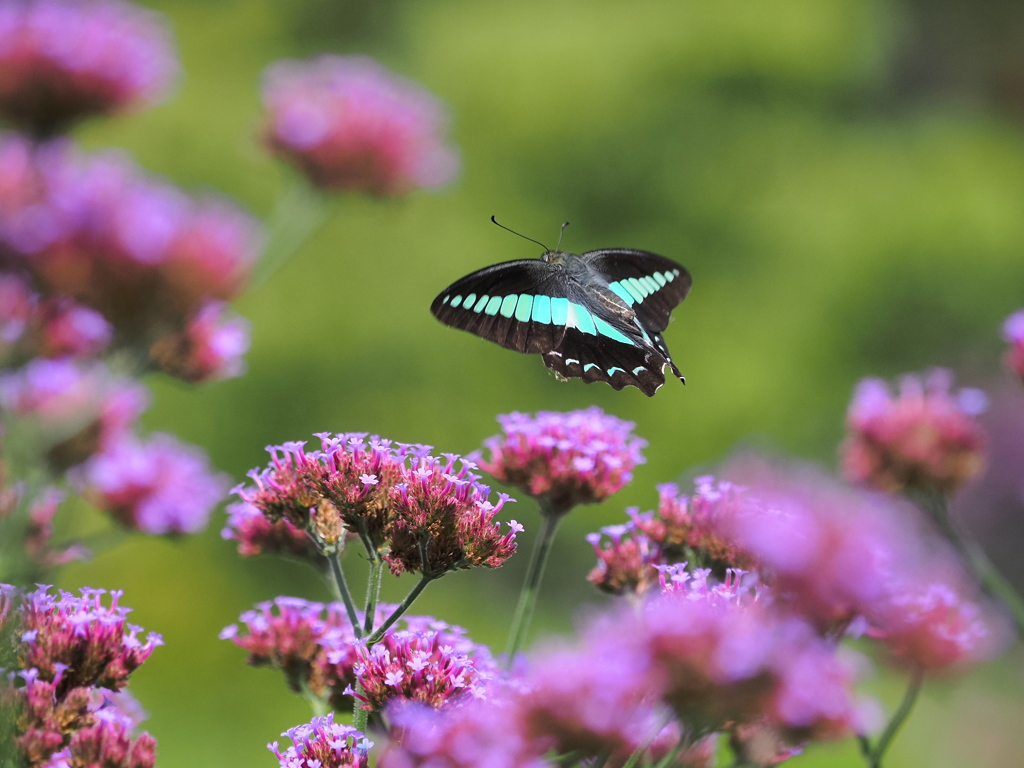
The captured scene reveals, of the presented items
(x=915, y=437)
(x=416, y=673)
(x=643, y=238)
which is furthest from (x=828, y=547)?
(x=643, y=238)

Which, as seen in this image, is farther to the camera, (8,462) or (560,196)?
(560,196)

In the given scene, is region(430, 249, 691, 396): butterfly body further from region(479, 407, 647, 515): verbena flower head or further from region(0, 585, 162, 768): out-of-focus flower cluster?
region(0, 585, 162, 768): out-of-focus flower cluster

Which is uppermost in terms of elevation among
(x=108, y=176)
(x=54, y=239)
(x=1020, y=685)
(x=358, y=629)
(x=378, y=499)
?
(x=1020, y=685)

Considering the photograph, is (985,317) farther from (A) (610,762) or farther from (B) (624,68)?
(A) (610,762)

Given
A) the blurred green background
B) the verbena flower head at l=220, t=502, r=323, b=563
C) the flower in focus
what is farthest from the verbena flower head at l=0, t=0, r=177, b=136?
the blurred green background

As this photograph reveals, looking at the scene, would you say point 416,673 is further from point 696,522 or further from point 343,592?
point 696,522

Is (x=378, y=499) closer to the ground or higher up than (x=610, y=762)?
higher up

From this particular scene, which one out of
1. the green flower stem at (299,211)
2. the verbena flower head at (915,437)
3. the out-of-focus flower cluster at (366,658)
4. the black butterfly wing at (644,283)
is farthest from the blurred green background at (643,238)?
the out-of-focus flower cluster at (366,658)

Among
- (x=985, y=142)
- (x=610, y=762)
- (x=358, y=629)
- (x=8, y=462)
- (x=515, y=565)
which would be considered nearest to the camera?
(x=610, y=762)

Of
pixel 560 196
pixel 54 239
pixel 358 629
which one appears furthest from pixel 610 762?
pixel 560 196
